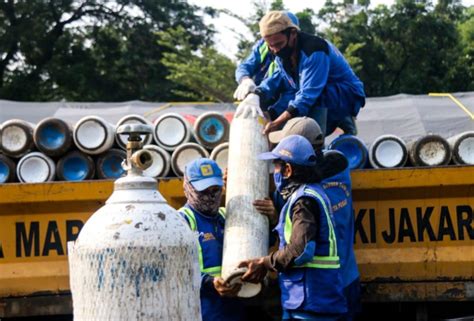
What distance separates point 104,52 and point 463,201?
814 inches

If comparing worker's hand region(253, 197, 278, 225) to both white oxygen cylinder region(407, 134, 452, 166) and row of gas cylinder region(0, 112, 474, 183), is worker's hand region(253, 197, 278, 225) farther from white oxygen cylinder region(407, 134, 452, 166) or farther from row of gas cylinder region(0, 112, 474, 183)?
white oxygen cylinder region(407, 134, 452, 166)

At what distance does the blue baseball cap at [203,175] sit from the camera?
15.0ft

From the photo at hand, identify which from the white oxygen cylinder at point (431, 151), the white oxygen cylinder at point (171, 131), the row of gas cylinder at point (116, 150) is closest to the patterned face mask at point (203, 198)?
the row of gas cylinder at point (116, 150)

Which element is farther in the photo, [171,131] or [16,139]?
[171,131]

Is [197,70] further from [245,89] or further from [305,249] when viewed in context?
[305,249]

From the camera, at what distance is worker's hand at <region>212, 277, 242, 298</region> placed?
14.7 ft

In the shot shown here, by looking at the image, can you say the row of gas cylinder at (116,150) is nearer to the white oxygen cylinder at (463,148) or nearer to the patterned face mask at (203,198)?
the white oxygen cylinder at (463,148)

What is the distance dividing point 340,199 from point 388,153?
82cm

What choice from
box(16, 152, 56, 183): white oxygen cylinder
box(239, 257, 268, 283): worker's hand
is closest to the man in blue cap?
box(239, 257, 268, 283): worker's hand

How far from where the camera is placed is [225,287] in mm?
4477

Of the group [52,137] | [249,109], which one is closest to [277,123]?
[249,109]

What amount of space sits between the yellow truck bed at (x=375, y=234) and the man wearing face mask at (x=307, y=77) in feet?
1.57

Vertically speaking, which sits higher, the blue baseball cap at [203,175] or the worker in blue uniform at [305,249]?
the blue baseball cap at [203,175]

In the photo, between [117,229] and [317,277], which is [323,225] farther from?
[117,229]
